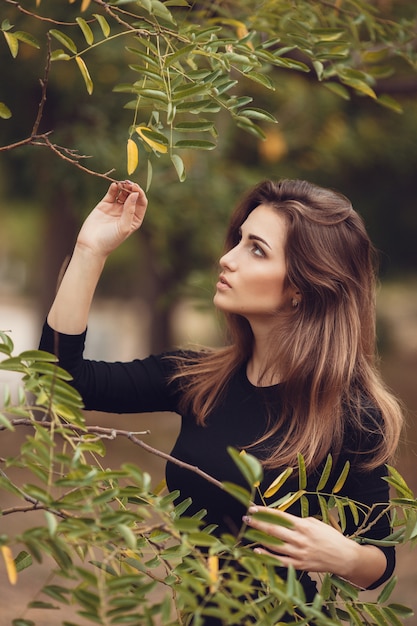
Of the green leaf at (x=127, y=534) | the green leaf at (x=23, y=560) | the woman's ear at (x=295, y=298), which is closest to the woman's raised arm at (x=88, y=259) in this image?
the woman's ear at (x=295, y=298)

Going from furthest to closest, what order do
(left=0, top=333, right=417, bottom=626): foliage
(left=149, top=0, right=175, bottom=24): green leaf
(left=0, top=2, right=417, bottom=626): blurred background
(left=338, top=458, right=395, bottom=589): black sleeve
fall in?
1. (left=0, top=2, right=417, bottom=626): blurred background
2. (left=338, top=458, right=395, bottom=589): black sleeve
3. (left=149, top=0, right=175, bottom=24): green leaf
4. (left=0, top=333, right=417, bottom=626): foliage

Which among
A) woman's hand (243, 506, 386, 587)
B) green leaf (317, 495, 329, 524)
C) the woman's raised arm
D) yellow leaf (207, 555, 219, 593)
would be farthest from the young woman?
yellow leaf (207, 555, 219, 593)

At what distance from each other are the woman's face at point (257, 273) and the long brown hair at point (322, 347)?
3cm

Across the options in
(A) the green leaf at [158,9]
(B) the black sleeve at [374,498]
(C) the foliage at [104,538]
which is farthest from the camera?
(B) the black sleeve at [374,498]

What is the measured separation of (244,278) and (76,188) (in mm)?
3477

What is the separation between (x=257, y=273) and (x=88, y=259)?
18.9 inches

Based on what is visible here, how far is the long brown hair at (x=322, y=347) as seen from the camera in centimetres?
225

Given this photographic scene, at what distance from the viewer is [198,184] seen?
6020mm

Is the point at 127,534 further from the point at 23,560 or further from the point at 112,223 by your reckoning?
the point at 112,223

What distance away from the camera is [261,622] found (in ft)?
4.52

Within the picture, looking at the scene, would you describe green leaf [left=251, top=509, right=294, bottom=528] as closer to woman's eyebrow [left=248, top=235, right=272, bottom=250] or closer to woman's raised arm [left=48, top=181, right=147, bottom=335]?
woman's raised arm [left=48, top=181, right=147, bottom=335]

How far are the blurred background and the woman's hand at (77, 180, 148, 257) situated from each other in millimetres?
820

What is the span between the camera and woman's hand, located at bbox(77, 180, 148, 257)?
2145 millimetres

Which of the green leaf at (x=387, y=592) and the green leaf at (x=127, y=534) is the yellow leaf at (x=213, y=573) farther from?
the green leaf at (x=387, y=592)
